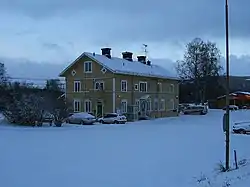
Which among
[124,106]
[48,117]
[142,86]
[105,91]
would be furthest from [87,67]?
[48,117]

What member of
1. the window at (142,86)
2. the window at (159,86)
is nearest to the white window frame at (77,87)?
the window at (142,86)

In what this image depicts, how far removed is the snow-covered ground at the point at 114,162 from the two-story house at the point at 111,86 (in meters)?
26.4

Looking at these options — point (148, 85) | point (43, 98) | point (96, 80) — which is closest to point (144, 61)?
point (148, 85)

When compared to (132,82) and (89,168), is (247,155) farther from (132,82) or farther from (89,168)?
(132,82)

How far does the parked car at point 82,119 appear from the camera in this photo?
46784 mm

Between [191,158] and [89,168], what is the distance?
557 cm

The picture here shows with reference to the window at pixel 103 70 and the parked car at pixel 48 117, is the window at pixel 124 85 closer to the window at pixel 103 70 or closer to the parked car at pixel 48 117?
the window at pixel 103 70

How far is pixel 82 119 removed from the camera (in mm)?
47062

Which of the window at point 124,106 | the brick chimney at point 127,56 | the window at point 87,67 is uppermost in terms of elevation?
the brick chimney at point 127,56

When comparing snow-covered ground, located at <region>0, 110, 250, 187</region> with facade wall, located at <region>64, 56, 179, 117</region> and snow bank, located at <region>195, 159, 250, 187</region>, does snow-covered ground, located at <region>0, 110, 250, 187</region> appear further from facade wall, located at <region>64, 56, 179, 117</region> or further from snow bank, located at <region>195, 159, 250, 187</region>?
facade wall, located at <region>64, 56, 179, 117</region>

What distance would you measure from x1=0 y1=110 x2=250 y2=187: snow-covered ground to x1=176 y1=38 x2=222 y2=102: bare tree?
2124 inches

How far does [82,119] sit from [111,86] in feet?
30.7

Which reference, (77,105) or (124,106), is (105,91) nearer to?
(124,106)

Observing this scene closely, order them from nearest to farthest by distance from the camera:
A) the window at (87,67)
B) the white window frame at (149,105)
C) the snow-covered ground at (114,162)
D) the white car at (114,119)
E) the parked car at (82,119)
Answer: the snow-covered ground at (114,162)
the parked car at (82,119)
the white car at (114,119)
the window at (87,67)
the white window frame at (149,105)
